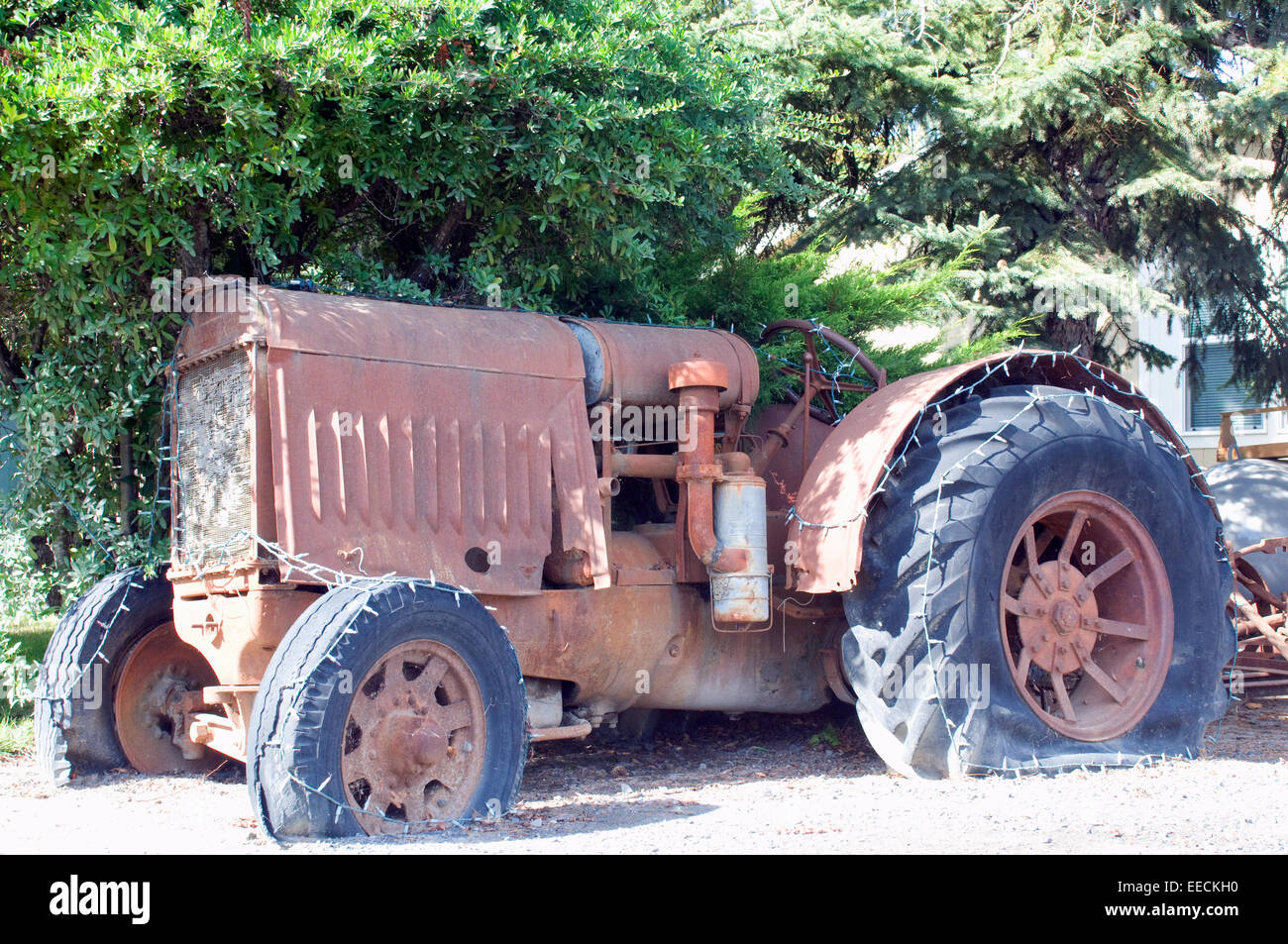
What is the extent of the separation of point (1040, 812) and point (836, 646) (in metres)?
1.58

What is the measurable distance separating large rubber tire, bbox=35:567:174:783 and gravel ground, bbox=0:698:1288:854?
0.36ft

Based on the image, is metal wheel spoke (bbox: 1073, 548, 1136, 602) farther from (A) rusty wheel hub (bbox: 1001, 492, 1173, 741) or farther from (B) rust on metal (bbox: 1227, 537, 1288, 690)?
(B) rust on metal (bbox: 1227, 537, 1288, 690)

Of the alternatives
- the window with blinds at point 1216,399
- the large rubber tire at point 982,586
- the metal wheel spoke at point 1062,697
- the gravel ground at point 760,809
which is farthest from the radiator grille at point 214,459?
the window with blinds at point 1216,399

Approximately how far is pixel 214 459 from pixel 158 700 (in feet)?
4.07

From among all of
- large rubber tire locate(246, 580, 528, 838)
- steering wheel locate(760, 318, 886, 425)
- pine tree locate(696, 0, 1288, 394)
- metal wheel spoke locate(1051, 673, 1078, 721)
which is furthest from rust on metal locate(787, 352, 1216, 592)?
pine tree locate(696, 0, 1288, 394)

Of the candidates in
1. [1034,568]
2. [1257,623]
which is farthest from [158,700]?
[1257,623]

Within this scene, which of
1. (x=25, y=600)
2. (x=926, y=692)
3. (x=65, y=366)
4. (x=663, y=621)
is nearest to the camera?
(x=926, y=692)

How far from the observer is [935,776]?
5.27 meters

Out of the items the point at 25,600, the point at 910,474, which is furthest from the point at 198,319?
the point at 910,474

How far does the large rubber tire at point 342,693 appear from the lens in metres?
3.96

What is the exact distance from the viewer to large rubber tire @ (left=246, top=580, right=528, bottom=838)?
396 centimetres

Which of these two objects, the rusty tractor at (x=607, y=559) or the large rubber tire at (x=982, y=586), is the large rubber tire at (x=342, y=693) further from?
the large rubber tire at (x=982, y=586)

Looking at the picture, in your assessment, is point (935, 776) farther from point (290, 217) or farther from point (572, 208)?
point (290, 217)

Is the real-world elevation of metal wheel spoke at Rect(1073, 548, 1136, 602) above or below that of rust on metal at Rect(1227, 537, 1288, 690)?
above
